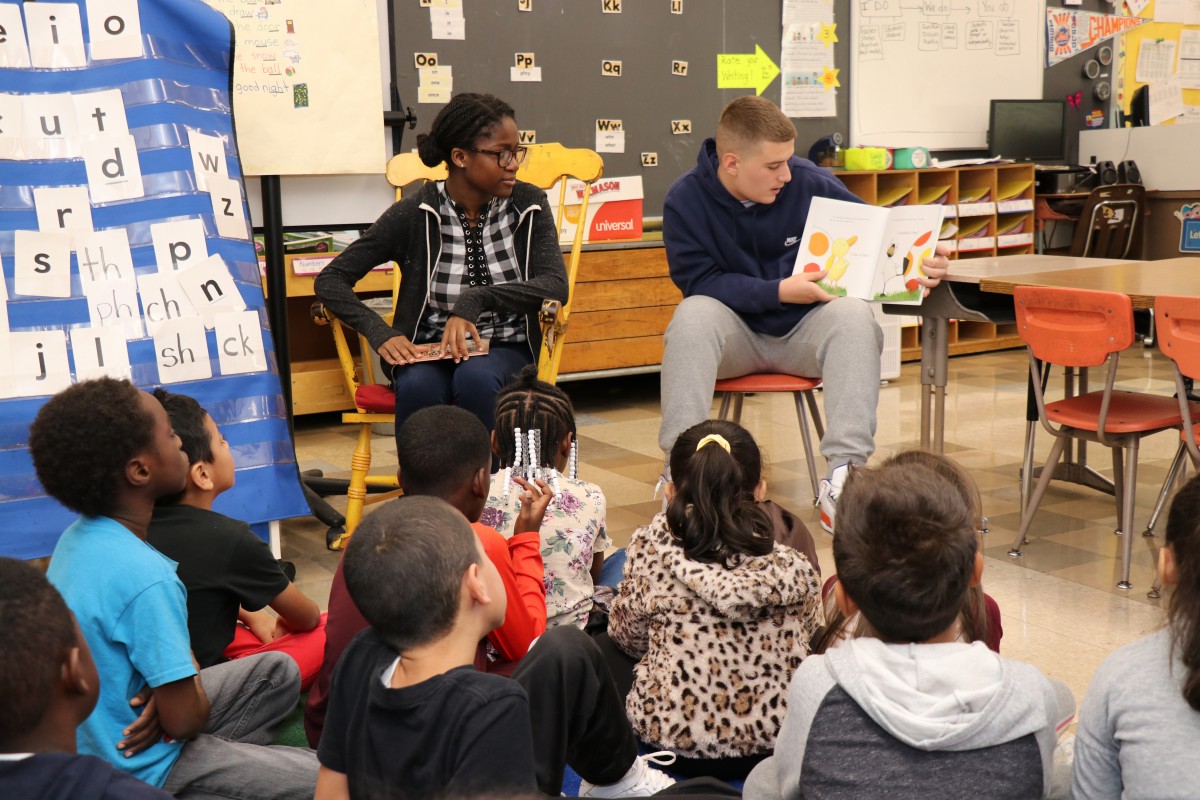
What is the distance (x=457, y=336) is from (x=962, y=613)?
1621 millimetres

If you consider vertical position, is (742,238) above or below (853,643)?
above

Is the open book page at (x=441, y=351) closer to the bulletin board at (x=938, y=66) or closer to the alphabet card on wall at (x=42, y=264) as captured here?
the alphabet card on wall at (x=42, y=264)

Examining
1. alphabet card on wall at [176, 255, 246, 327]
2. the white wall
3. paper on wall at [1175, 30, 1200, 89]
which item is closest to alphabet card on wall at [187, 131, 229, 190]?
alphabet card on wall at [176, 255, 246, 327]

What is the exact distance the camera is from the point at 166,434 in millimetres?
1632

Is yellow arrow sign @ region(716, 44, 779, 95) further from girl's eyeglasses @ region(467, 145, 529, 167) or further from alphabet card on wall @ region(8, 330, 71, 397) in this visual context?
alphabet card on wall @ region(8, 330, 71, 397)

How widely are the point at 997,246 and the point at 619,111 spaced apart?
231 cm

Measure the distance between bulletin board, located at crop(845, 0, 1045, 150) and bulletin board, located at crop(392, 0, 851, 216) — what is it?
2.17ft

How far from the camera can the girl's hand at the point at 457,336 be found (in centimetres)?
287

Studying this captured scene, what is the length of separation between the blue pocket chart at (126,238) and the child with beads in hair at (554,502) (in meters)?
0.80

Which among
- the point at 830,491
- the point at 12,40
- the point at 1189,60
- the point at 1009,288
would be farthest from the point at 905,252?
the point at 1189,60

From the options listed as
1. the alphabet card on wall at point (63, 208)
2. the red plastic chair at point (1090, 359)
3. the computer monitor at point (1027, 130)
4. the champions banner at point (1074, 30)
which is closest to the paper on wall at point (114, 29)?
the alphabet card on wall at point (63, 208)

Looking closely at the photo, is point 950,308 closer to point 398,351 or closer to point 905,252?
point 905,252

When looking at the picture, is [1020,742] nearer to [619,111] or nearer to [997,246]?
[619,111]

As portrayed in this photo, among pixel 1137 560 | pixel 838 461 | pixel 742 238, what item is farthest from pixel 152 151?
pixel 1137 560
